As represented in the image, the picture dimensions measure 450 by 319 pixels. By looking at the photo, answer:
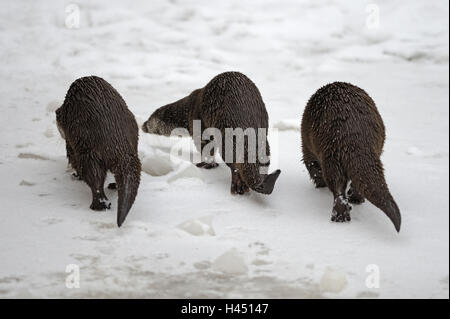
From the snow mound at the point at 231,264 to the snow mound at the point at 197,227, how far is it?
10.4 inches

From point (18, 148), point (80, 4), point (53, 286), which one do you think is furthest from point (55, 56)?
point (53, 286)

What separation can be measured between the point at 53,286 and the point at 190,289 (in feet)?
1.50

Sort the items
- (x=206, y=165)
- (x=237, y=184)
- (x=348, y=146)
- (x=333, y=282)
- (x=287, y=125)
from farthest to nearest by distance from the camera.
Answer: (x=287, y=125) → (x=206, y=165) → (x=237, y=184) → (x=348, y=146) → (x=333, y=282)

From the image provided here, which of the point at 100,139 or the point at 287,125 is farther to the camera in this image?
the point at 287,125

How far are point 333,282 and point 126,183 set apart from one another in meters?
1.00

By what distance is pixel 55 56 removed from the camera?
5129 mm

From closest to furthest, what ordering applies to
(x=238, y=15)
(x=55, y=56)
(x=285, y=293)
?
1. (x=285, y=293)
2. (x=55, y=56)
3. (x=238, y=15)

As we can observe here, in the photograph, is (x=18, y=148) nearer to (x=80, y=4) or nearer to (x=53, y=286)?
(x=53, y=286)

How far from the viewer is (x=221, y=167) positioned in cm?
333

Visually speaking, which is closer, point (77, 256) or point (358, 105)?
point (77, 256)
